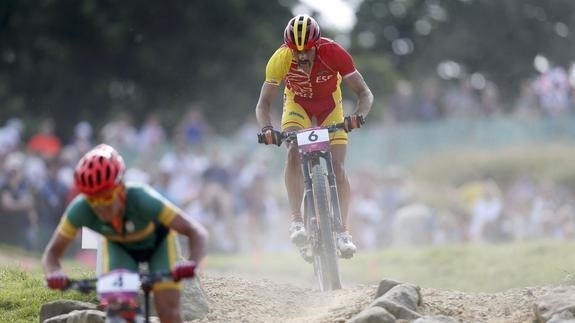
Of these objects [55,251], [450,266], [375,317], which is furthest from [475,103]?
[55,251]

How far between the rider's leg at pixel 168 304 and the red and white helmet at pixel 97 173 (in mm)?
872

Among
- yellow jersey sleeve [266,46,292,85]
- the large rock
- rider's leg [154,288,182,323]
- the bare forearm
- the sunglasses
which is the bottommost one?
the large rock

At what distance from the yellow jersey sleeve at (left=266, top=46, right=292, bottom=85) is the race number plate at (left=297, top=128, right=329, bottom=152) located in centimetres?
67

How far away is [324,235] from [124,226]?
12.3 ft

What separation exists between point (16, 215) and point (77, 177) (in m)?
15.7

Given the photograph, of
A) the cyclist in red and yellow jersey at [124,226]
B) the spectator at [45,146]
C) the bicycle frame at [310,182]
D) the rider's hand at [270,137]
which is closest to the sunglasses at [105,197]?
the cyclist in red and yellow jersey at [124,226]

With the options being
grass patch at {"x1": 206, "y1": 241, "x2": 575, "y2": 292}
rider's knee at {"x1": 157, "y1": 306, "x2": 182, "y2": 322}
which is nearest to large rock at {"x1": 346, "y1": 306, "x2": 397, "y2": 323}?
rider's knee at {"x1": 157, "y1": 306, "x2": 182, "y2": 322}

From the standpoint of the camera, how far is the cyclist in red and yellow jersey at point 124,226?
27.1 feet

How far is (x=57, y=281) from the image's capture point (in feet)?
27.5

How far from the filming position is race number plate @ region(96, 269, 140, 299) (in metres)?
8.11

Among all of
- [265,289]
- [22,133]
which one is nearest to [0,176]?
[22,133]

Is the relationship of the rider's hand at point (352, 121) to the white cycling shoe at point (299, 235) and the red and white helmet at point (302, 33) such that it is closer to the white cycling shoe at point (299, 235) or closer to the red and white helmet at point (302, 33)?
the red and white helmet at point (302, 33)

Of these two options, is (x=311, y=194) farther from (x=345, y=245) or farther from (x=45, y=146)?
(x=45, y=146)

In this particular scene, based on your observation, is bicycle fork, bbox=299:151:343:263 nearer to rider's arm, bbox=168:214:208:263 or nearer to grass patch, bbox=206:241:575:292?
grass patch, bbox=206:241:575:292
